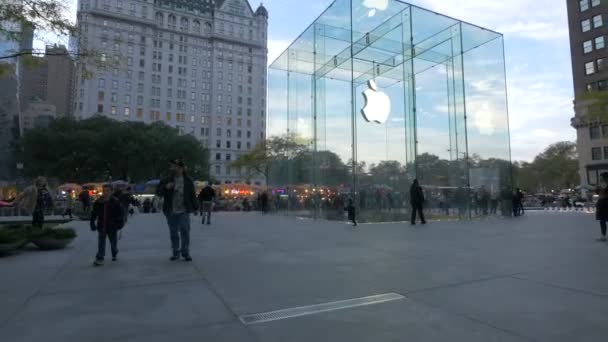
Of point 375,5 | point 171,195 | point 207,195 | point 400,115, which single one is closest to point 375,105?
point 400,115

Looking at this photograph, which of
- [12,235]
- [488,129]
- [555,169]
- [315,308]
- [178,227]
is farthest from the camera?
[555,169]

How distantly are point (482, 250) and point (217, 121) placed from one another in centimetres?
8834

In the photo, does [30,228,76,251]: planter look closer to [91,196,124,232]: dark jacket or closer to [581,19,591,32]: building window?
[91,196,124,232]: dark jacket

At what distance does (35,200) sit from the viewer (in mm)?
9273

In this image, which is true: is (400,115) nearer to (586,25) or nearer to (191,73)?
(586,25)

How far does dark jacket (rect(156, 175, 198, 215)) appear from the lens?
19.5 feet

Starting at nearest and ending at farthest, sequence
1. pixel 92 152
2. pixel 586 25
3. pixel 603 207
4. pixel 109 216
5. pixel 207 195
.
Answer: pixel 109 216 → pixel 603 207 → pixel 207 195 → pixel 92 152 → pixel 586 25

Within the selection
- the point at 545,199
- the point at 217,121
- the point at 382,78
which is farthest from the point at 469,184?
the point at 217,121

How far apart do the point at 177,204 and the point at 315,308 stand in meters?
3.57

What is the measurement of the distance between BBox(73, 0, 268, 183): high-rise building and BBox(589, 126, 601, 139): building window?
66436 millimetres

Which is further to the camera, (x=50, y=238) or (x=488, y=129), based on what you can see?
(x=488, y=129)

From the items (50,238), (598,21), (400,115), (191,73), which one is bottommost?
(50,238)

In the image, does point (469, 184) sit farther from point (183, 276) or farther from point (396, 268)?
point (183, 276)

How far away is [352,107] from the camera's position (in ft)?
52.1
